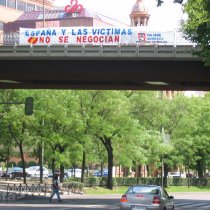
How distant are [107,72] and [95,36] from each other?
3.96 m

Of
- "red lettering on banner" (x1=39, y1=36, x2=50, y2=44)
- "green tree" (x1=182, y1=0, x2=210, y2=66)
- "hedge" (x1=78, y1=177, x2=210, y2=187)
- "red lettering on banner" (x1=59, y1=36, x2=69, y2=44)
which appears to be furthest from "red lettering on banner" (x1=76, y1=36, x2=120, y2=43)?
"green tree" (x1=182, y1=0, x2=210, y2=66)

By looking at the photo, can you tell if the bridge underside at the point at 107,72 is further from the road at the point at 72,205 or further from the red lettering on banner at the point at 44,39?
the road at the point at 72,205

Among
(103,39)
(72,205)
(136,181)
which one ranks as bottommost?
(72,205)

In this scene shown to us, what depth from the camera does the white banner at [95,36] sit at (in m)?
42.4

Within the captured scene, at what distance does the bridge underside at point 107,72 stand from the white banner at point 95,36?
2434mm

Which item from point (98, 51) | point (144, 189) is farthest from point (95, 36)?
point (144, 189)

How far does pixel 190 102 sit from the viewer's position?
7619 centimetres

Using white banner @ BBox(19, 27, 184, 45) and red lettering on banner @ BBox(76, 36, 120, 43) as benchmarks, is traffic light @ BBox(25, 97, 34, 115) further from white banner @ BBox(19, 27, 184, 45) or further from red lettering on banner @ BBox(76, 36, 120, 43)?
red lettering on banner @ BBox(76, 36, 120, 43)

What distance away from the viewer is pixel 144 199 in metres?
23.1

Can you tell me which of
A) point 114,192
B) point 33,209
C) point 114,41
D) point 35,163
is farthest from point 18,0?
point 33,209

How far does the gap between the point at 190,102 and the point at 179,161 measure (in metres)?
8.43

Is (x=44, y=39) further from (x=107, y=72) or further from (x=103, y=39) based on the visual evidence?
(x=107, y=72)

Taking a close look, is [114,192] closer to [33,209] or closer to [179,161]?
[179,161]

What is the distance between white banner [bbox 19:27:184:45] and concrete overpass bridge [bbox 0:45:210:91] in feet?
7.97
